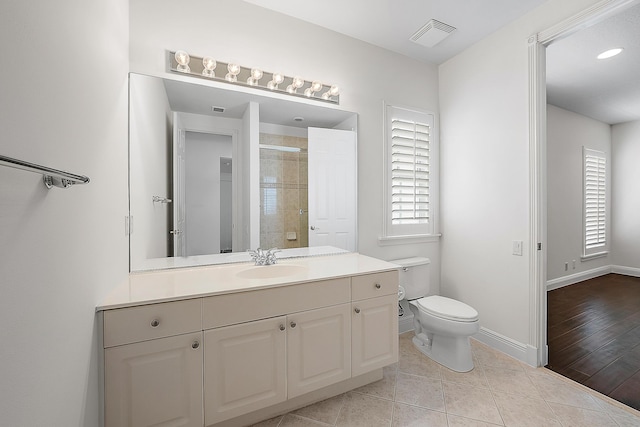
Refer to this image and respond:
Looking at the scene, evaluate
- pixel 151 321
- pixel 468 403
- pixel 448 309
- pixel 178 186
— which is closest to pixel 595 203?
pixel 448 309

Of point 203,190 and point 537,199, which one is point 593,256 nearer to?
point 537,199

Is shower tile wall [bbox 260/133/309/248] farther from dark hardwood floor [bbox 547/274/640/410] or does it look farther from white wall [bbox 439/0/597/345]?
dark hardwood floor [bbox 547/274/640/410]

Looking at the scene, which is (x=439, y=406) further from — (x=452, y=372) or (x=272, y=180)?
(x=272, y=180)

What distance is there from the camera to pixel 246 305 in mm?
1314

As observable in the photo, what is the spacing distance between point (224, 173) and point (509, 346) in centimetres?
256

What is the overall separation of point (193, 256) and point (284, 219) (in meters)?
0.66

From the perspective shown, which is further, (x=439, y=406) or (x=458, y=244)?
(x=458, y=244)

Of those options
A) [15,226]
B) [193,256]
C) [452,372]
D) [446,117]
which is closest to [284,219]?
[193,256]

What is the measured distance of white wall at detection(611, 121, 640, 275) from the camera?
4.28 meters

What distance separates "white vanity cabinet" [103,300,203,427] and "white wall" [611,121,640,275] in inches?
250

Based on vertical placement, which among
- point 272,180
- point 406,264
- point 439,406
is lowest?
point 439,406

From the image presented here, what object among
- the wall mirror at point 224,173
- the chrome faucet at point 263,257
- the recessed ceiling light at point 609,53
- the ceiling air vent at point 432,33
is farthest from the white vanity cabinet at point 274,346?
the recessed ceiling light at point 609,53

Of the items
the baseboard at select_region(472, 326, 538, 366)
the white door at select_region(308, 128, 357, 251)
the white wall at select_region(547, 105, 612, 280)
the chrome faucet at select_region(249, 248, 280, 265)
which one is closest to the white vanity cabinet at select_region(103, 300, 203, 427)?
the chrome faucet at select_region(249, 248, 280, 265)

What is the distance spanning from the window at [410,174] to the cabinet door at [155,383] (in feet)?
5.74
